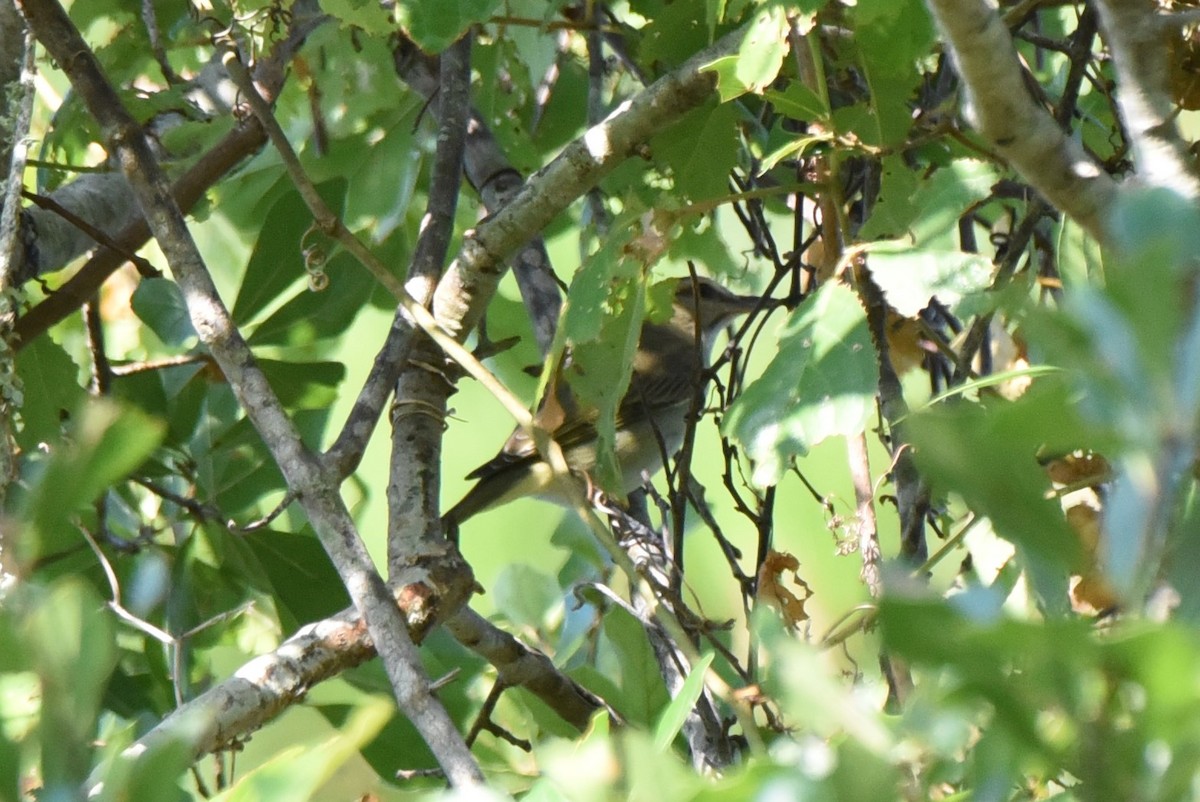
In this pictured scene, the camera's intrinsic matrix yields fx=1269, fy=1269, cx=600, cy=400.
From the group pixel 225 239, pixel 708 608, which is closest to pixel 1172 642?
pixel 708 608

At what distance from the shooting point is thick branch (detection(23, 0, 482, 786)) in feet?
4.43

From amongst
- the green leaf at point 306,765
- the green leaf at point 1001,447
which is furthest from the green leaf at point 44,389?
the green leaf at point 1001,447

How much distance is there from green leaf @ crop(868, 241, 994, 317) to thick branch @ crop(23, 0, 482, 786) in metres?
0.71

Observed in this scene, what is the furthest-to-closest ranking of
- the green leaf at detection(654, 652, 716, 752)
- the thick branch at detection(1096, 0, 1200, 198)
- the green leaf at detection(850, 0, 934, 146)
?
the green leaf at detection(850, 0, 934, 146)
the thick branch at detection(1096, 0, 1200, 198)
the green leaf at detection(654, 652, 716, 752)

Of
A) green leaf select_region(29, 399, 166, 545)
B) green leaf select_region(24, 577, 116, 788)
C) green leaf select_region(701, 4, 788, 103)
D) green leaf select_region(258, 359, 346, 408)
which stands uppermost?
green leaf select_region(701, 4, 788, 103)

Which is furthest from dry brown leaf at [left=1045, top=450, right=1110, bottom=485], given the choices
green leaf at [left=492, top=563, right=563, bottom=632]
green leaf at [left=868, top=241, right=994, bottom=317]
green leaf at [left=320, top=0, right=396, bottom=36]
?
green leaf at [left=320, top=0, right=396, bottom=36]

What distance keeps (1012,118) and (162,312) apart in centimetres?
204

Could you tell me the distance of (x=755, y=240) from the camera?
2.39 m

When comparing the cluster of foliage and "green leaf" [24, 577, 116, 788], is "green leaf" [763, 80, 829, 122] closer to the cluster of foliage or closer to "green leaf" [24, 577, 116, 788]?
the cluster of foliage

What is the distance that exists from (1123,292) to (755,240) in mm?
1996

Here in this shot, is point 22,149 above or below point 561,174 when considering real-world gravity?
above

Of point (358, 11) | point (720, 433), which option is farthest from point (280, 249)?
point (720, 433)

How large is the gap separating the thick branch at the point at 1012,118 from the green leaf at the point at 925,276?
437 millimetres

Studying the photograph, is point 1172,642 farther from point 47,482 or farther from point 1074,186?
point 1074,186
